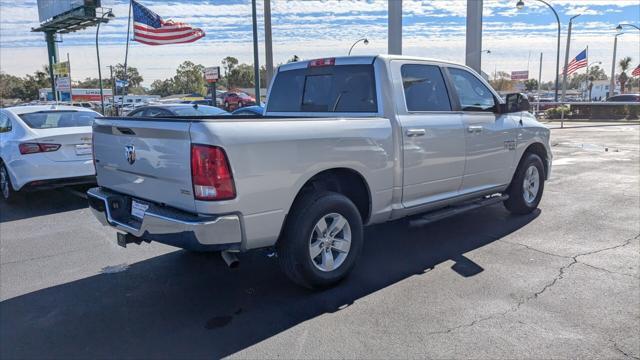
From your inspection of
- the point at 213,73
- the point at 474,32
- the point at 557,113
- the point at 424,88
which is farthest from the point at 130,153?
the point at 557,113

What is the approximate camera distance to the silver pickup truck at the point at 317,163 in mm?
3457

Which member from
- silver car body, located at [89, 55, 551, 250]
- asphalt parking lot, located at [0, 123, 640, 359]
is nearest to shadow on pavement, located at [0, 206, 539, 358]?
asphalt parking lot, located at [0, 123, 640, 359]

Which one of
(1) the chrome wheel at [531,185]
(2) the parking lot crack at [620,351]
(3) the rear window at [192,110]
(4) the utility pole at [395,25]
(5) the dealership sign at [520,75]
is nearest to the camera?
(2) the parking lot crack at [620,351]

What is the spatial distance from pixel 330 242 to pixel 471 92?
108 inches

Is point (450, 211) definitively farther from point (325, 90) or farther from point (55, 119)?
point (55, 119)

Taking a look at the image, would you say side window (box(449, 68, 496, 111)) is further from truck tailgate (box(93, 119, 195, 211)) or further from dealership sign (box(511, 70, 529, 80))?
dealership sign (box(511, 70, 529, 80))

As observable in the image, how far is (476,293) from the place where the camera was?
4180 millimetres

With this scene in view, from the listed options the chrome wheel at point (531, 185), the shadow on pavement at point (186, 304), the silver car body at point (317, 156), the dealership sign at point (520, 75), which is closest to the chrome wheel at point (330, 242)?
the shadow on pavement at point (186, 304)

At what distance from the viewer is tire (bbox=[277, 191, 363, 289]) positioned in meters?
3.90

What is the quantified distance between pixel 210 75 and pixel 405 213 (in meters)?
20.3

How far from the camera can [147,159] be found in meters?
3.83

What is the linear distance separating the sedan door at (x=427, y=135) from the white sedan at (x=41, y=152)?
5.08 m

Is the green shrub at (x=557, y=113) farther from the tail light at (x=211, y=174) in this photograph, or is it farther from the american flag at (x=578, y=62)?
the tail light at (x=211, y=174)

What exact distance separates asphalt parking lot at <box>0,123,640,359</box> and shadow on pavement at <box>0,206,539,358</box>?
0.01 meters
